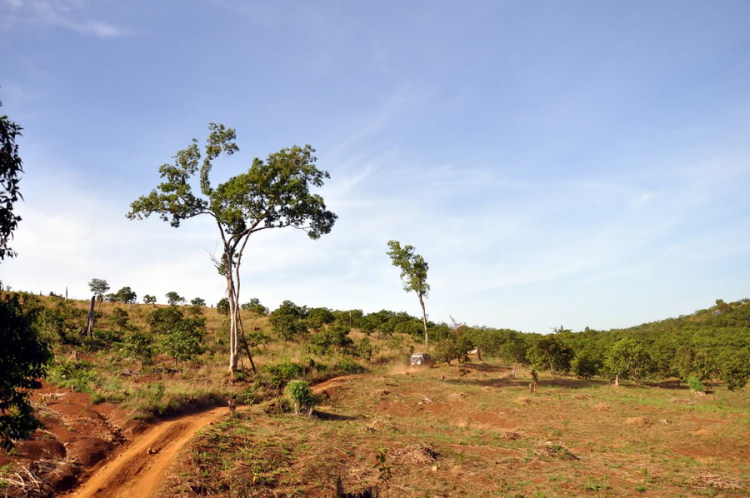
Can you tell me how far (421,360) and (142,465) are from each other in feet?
90.3

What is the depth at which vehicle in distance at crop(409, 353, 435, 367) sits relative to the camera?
117 feet

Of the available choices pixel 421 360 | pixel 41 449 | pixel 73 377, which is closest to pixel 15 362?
pixel 41 449

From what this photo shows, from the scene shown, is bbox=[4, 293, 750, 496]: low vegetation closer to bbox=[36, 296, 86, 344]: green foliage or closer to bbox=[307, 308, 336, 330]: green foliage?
bbox=[36, 296, 86, 344]: green foliage

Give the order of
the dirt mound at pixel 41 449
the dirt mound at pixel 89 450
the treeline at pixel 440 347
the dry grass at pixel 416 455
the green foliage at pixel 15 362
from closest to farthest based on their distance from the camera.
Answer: the green foliage at pixel 15 362 < the dirt mound at pixel 41 449 < the dirt mound at pixel 89 450 < the dry grass at pixel 416 455 < the treeline at pixel 440 347

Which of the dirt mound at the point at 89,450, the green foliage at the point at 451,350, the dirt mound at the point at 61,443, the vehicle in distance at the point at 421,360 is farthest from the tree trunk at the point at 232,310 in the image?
the green foliage at the point at 451,350

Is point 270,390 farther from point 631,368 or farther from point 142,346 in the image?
point 631,368

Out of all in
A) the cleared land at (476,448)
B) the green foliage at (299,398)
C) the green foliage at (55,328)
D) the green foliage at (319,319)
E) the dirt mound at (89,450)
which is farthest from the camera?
the green foliage at (319,319)

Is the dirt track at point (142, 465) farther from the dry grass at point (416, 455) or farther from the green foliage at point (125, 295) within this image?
the green foliage at point (125, 295)

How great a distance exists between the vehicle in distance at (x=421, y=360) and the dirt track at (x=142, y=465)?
23.6m

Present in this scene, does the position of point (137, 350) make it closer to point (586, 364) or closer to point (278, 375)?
point (278, 375)

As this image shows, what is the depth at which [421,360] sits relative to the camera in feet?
118

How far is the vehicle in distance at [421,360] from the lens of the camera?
35688 mm

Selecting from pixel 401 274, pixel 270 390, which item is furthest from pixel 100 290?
pixel 270 390

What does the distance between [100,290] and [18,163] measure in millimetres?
72390
